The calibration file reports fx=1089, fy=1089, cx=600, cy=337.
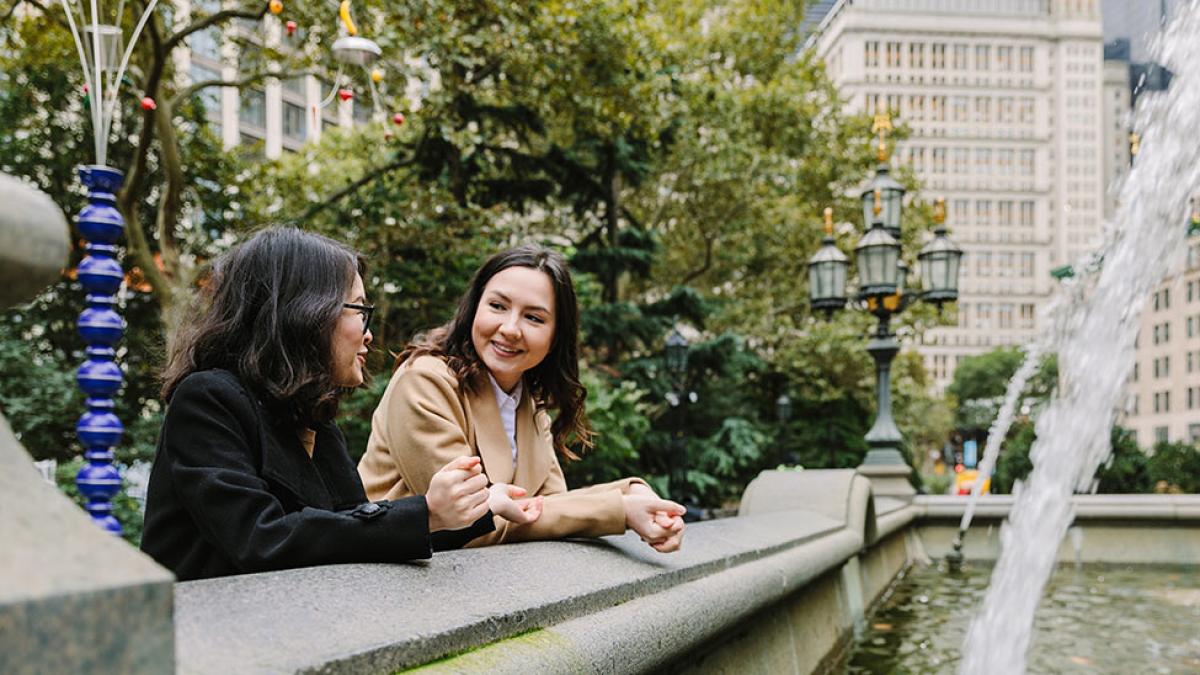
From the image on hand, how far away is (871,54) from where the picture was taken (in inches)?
3312

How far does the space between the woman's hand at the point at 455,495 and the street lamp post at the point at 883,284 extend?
871 cm

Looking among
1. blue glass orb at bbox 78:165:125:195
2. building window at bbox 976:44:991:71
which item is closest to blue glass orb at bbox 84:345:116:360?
blue glass orb at bbox 78:165:125:195

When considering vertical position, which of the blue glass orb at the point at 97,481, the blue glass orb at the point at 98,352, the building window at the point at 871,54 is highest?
the building window at the point at 871,54

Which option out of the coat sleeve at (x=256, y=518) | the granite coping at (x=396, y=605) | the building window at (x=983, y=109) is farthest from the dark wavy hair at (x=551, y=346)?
the building window at (x=983, y=109)

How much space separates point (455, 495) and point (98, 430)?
6.25 m

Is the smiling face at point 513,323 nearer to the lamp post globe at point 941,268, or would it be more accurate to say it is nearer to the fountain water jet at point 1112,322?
the fountain water jet at point 1112,322

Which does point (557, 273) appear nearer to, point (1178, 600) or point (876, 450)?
point (1178, 600)

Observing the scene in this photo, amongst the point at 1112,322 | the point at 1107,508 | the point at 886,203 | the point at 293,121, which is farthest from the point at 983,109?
the point at 1112,322

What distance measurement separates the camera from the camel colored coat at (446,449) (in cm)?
255

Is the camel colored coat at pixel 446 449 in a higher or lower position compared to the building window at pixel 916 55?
lower

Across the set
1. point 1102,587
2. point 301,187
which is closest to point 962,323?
point 301,187

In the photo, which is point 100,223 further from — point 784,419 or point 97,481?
point 784,419

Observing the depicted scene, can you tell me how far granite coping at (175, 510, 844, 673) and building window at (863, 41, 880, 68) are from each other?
8597 cm

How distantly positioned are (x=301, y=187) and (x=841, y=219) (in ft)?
38.7
